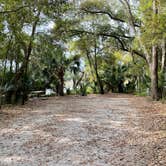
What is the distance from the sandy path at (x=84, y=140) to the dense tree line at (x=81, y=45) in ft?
11.2

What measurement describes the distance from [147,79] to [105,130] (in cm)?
1387

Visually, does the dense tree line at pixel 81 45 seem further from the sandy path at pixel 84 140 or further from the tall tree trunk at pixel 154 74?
the sandy path at pixel 84 140

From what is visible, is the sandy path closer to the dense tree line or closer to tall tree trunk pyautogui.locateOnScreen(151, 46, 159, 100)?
the dense tree line

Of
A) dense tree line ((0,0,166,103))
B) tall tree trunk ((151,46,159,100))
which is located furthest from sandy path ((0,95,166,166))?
tall tree trunk ((151,46,159,100))

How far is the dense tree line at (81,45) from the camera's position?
40.4ft

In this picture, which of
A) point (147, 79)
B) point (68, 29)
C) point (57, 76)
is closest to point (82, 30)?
point (68, 29)

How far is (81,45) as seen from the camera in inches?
1025

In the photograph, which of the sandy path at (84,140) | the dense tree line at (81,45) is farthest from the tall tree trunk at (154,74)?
the sandy path at (84,140)

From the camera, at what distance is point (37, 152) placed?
22.3 feet

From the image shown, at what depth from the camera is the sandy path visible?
20.6 feet

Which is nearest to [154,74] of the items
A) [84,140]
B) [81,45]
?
[81,45]

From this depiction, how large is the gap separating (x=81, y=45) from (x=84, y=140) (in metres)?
18.8

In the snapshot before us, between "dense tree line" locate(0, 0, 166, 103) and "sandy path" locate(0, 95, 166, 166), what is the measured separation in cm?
342

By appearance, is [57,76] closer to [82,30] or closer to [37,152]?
[82,30]
